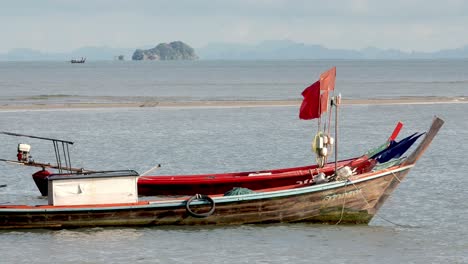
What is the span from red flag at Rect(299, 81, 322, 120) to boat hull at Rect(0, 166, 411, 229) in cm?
275

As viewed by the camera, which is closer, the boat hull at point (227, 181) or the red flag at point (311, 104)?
the red flag at point (311, 104)

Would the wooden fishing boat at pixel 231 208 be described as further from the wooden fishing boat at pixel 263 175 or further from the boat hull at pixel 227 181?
the boat hull at pixel 227 181

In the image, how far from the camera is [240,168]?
3759cm

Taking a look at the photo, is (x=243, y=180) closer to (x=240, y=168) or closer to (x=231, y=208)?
(x=231, y=208)

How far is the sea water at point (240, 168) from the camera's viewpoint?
2305cm

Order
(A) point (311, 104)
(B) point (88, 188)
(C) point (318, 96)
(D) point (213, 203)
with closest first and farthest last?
1. (D) point (213, 203)
2. (B) point (88, 188)
3. (C) point (318, 96)
4. (A) point (311, 104)

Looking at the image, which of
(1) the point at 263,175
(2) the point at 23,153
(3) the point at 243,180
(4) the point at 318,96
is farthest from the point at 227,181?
(2) the point at 23,153

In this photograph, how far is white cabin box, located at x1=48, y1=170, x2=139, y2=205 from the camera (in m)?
24.9

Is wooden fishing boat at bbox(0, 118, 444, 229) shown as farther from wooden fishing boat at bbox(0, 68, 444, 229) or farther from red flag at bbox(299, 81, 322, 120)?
red flag at bbox(299, 81, 322, 120)

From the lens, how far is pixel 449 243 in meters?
23.9

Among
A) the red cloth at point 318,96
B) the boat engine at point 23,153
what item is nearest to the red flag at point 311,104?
the red cloth at point 318,96

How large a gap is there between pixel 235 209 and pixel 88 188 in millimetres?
3708

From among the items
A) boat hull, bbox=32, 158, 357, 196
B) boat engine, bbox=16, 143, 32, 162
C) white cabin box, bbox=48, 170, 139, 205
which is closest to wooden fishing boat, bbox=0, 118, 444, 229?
white cabin box, bbox=48, 170, 139, 205

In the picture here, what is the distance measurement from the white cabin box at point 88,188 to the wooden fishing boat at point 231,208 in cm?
10
